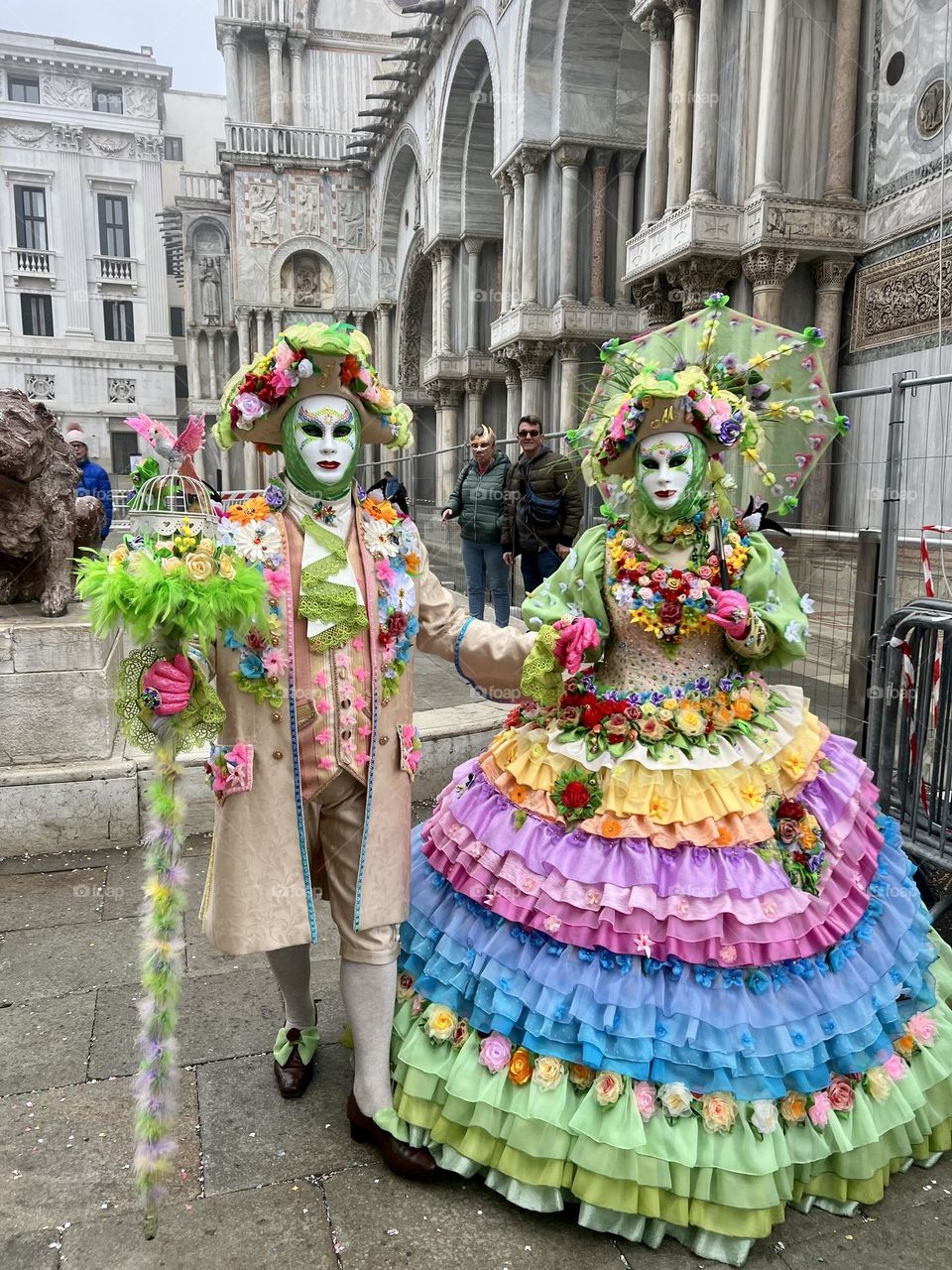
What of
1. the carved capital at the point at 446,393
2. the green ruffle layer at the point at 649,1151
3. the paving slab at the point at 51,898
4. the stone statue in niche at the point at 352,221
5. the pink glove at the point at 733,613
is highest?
the stone statue in niche at the point at 352,221

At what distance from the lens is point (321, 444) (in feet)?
7.32

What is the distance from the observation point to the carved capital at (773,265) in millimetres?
7449

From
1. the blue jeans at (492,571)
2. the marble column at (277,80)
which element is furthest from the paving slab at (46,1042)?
the marble column at (277,80)

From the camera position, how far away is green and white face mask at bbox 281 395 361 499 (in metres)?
2.23

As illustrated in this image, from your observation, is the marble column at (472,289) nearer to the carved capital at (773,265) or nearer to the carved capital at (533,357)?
the carved capital at (533,357)

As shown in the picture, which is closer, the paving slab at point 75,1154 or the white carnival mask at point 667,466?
the paving slab at point 75,1154

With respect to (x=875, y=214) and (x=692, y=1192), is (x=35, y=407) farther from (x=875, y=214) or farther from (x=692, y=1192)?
(x=875, y=214)

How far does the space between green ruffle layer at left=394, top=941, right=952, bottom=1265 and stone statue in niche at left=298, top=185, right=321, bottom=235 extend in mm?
27062

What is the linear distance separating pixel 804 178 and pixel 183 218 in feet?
90.7

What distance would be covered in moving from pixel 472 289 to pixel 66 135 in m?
24.0

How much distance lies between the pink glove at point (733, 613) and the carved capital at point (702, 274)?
6.13 metres

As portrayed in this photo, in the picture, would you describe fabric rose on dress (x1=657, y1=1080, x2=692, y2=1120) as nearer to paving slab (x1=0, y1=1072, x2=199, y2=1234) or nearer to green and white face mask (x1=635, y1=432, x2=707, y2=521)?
paving slab (x1=0, y1=1072, x2=199, y2=1234)

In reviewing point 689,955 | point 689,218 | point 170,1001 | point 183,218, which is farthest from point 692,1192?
point 183,218

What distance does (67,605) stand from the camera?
15.5 feet
